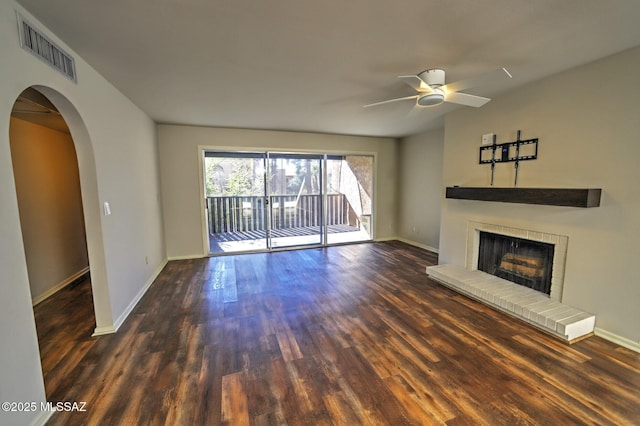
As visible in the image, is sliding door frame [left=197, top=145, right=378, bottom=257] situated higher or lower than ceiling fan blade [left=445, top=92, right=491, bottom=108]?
lower

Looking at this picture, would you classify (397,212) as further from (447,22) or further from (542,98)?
(447,22)

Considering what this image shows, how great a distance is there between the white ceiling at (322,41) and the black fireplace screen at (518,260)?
1.83 metres

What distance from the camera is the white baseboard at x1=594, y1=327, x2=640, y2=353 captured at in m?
2.18

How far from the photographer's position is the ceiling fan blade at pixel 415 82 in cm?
214

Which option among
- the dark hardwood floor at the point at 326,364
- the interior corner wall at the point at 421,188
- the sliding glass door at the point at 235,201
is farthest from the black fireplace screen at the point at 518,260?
the sliding glass door at the point at 235,201

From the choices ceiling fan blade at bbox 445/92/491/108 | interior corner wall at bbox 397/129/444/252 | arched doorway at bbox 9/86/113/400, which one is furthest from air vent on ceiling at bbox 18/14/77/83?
interior corner wall at bbox 397/129/444/252

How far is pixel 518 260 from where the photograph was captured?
10.5 ft

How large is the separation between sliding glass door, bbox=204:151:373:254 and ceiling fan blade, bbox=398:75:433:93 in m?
3.36

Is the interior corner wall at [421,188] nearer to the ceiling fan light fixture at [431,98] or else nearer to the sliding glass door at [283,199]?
the sliding glass door at [283,199]

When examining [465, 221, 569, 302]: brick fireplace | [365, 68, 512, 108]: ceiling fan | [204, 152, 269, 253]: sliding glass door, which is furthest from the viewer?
[204, 152, 269, 253]: sliding glass door

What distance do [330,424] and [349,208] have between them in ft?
16.6

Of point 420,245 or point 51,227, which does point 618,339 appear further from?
point 51,227

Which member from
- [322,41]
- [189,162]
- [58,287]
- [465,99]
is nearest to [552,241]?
[465,99]

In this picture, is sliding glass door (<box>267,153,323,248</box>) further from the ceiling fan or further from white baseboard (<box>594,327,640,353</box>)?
white baseboard (<box>594,327,640,353</box>)
